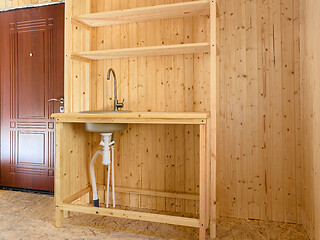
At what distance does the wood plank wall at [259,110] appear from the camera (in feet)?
6.59

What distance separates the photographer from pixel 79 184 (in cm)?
227

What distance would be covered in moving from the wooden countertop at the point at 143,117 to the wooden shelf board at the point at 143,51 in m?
0.53

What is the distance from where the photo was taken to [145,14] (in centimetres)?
211

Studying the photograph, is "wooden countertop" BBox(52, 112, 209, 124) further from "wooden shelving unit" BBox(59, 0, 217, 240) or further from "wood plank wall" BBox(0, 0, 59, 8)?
"wood plank wall" BBox(0, 0, 59, 8)

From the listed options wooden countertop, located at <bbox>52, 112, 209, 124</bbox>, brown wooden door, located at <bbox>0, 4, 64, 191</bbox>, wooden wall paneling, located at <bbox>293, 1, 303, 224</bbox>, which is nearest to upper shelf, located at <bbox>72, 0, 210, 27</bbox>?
brown wooden door, located at <bbox>0, 4, 64, 191</bbox>

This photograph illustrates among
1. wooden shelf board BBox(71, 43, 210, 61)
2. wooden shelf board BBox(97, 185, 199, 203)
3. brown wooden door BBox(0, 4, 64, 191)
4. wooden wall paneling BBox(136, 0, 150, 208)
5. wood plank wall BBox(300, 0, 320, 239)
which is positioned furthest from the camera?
brown wooden door BBox(0, 4, 64, 191)

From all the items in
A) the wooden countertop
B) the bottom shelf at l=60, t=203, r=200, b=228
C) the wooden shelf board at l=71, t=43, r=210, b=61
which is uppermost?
the wooden shelf board at l=71, t=43, r=210, b=61

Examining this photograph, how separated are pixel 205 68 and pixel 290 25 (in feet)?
2.38

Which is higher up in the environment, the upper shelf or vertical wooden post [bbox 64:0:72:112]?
the upper shelf

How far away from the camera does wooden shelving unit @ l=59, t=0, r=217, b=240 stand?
171 centimetres

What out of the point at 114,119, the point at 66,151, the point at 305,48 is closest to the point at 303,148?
the point at 305,48

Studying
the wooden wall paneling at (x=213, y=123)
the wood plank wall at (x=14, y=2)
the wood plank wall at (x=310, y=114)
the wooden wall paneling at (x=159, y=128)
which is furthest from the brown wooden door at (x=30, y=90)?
the wood plank wall at (x=310, y=114)

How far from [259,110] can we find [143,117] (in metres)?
0.97

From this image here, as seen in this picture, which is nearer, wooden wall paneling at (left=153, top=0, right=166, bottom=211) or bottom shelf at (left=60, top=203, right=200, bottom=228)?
bottom shelf at (left=60, top=203, right=200, bottom=228)
